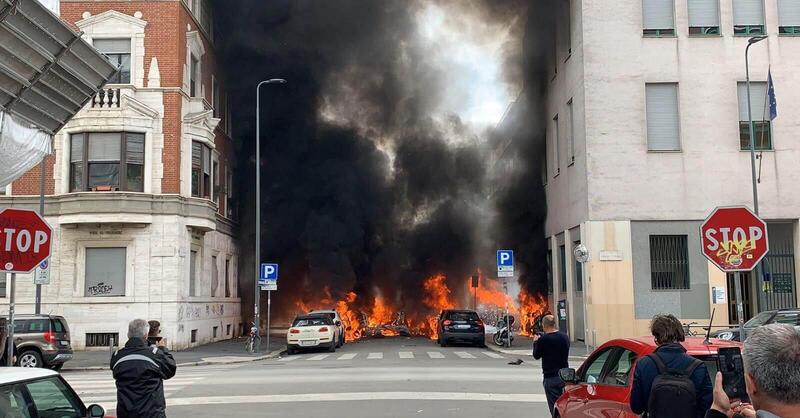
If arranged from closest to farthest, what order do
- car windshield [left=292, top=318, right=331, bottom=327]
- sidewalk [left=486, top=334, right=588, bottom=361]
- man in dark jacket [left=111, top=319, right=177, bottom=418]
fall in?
man in dark jacket [left=111, top=319, right=177, bottom=418] < sidewalk [left=486, top=334, right=588, bottom=361] < car windshield [left=292, top=318, right=331, bottom=327]

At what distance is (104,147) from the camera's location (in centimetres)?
2531

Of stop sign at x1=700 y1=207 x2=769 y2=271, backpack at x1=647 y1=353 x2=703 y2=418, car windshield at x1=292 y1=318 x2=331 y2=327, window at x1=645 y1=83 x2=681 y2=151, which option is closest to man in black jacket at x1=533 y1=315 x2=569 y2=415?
stop sign at x1=700 y1=207 x2=769 y2=271

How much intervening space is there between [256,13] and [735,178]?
77.1 feet

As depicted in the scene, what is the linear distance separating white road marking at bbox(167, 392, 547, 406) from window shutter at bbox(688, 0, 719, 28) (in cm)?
1960

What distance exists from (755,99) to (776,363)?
2657 cm

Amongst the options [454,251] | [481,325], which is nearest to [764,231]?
[481,325]

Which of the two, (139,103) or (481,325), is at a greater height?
(139,103)

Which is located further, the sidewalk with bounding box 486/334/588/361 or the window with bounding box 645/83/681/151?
the window with bounding box 645/83/681/151

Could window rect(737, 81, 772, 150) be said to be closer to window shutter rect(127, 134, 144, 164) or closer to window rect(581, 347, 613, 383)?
window shutter rect(127, 134, 144, 164)

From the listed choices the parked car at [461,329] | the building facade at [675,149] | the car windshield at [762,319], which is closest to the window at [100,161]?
the parked car at [461,329]

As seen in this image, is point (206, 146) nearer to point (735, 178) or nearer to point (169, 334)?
point (169, 334)

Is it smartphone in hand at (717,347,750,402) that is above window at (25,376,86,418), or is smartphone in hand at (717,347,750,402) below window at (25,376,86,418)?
above

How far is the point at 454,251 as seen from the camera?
146 ft

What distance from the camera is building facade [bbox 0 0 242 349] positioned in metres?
24.8
